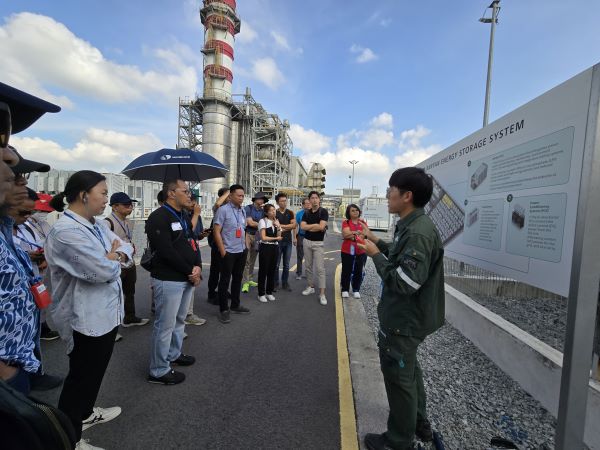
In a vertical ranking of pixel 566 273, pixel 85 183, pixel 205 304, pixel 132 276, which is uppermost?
pixel 85 183

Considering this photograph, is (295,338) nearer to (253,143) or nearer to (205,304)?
(205,304)

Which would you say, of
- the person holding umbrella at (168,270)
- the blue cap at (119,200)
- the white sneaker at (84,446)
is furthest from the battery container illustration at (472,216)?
the blue cap at (119,200)

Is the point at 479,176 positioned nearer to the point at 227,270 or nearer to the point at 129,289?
the point at 227,270

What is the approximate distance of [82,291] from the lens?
2062 millimetres

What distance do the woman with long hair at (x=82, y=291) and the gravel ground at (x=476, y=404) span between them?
2.65 metres

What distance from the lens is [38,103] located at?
1.41 m

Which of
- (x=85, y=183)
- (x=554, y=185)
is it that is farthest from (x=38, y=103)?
(x=554, y=185)

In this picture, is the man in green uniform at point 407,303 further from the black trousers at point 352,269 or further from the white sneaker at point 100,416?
the black trousers at point 352,269

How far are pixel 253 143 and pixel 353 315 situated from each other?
1499 inches

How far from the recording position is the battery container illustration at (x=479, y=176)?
11.3 ft

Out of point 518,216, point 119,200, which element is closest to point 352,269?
point 518,216

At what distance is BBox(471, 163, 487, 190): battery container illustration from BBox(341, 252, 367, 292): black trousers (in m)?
2.59

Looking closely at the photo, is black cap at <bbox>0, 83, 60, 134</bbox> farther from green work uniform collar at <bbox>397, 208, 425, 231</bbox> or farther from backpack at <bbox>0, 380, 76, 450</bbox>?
green work uniform collar at <bbox>397, 208, 425, 231</bbox>

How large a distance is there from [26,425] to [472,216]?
13.5ft
